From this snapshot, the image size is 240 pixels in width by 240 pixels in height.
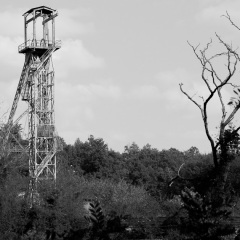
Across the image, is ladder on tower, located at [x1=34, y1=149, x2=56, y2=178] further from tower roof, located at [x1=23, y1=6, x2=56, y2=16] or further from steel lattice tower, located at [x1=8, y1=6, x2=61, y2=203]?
tower roof, located at [x1=23, y1=6, x2=56, y2=16]

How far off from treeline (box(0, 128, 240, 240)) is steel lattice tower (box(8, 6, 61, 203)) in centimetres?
139

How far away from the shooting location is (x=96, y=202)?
8.55 meters

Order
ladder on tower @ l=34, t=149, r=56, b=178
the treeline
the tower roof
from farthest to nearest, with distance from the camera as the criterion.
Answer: the tower roof < ladder on tower @ l=34, t=149, r=56, b=178 < the treeline

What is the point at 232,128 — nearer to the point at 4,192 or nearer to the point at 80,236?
the point at 80,236

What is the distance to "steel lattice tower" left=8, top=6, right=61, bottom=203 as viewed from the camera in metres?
43.8

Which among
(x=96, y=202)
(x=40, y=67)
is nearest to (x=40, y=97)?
(x=40, y=67)

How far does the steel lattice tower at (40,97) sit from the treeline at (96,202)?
1393mm

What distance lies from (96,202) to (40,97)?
3590cm

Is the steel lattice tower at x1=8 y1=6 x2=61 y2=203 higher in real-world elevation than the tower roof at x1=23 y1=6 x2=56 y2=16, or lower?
lower

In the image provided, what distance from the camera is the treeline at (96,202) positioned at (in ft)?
30.1

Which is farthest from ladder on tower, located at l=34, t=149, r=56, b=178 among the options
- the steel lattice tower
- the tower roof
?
the tower roof

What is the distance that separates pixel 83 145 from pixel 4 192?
51829mm

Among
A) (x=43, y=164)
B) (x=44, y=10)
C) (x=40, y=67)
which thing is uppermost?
(x=44, y=10)

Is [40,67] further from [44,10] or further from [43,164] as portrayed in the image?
[43,164]
